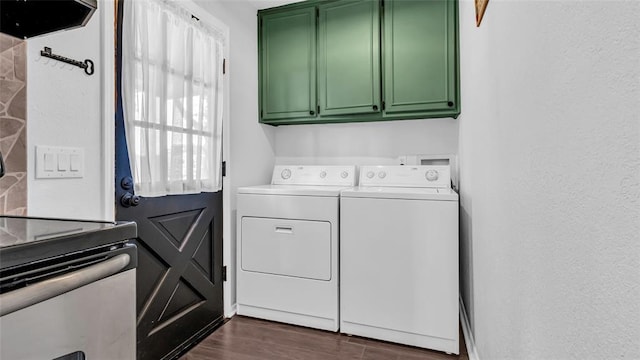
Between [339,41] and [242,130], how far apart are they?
1035 mm

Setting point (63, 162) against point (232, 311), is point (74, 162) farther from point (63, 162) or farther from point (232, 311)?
point (232, 311)

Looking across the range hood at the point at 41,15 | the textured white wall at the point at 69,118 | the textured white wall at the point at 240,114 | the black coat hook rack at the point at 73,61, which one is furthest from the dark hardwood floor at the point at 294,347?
the range hood at the point at 41,15

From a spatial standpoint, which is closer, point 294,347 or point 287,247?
point 294,347

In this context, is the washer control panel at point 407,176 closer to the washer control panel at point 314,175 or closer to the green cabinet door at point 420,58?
the washer control panel at point 314,175

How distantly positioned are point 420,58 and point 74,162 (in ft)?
7.15

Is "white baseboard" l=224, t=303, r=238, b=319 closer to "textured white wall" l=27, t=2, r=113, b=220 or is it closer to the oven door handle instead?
"textured white wall" l=27, t=2, r=113, b=220

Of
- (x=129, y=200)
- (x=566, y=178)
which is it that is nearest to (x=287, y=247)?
(x=129, y=200)

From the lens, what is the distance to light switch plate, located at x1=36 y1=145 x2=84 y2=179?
1249 mm

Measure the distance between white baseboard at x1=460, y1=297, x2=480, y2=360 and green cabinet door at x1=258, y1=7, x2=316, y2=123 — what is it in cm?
185

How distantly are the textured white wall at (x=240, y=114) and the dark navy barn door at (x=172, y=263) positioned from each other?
0.12 meters

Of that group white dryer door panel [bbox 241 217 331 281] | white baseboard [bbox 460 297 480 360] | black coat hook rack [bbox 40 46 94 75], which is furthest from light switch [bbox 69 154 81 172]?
white baseboard [bbox 460 297 480 360]

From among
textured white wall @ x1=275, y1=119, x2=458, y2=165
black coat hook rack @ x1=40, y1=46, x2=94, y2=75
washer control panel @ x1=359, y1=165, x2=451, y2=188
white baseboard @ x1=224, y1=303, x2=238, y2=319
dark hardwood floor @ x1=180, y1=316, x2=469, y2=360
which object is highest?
black coat hook rack @ x1=40, y1=46, x2=94, y2=75

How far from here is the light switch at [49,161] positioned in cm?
126

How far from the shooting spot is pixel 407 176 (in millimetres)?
2496
